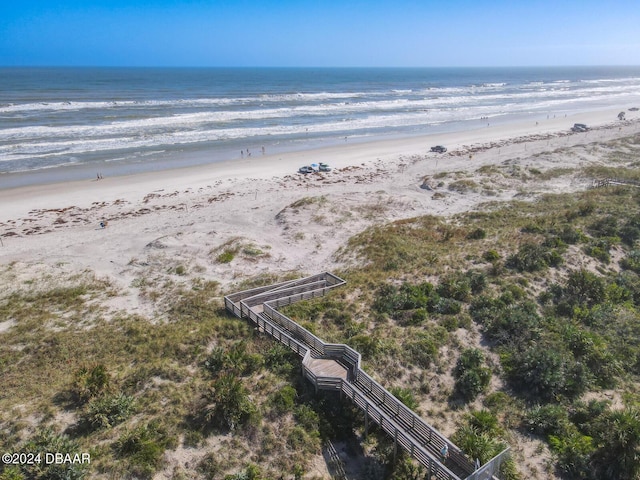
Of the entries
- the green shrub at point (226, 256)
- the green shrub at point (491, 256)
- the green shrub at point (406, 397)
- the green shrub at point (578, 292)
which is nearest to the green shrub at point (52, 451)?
the green shrub at point (406, 397)

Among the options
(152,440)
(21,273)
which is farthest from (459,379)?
(21,273)

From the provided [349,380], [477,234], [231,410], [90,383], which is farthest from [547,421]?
[477,234]

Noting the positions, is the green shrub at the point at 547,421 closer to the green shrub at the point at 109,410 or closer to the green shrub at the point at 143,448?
the green shrub at the point at 143,448

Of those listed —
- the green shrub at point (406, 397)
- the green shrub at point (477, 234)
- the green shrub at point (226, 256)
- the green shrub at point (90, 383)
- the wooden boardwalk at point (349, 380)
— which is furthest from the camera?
the green shrub at point (477, 234)

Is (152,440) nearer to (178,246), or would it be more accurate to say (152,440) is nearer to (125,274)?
(125,274)

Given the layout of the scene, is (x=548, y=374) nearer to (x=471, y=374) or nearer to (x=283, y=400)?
(x=471, y=374)

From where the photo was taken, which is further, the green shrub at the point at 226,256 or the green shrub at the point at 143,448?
the green shrub at the point at 226,256
